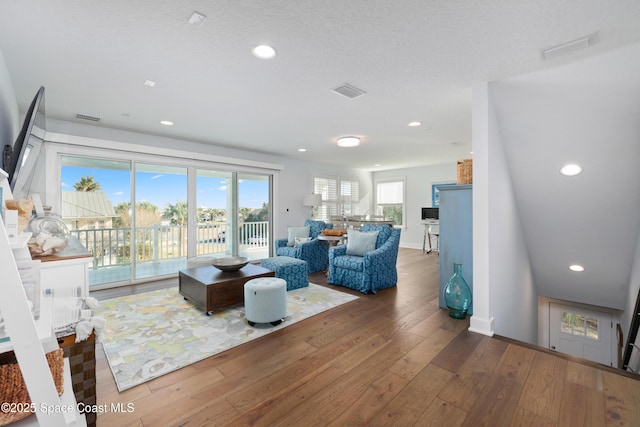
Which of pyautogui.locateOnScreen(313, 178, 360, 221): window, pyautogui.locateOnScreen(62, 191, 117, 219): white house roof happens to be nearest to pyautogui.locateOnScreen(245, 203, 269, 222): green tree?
pyautogui.locateOnScreen(313, 178, 360, 221): window

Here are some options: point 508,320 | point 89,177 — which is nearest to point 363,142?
point 508,320

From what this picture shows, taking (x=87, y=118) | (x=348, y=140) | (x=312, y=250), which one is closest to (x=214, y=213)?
(x=312, y=250)

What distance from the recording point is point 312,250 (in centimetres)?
516

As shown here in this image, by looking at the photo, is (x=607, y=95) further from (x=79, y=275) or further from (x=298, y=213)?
(x=298, y=213)

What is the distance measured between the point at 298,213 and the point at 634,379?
5852mm

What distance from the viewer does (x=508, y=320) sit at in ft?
10.9

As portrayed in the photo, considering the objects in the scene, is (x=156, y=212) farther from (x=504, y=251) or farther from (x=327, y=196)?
(x=504, y=251)

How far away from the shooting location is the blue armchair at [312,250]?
16.5 ft

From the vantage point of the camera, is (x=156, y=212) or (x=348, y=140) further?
(x=156, y=212)

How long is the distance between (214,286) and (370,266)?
2.07 metres

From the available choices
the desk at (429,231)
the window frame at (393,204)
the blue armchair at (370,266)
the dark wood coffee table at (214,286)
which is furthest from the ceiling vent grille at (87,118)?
the window frame at (393,204)

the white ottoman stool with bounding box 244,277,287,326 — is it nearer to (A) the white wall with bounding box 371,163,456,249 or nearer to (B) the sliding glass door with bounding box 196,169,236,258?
(B) the sliding glass door with bounding box 196,169,236,258

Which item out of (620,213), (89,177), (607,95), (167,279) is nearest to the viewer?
(607,95)

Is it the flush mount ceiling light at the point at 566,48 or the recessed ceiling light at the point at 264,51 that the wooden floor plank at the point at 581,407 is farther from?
the recessed ceiling light at the point at 264,51
